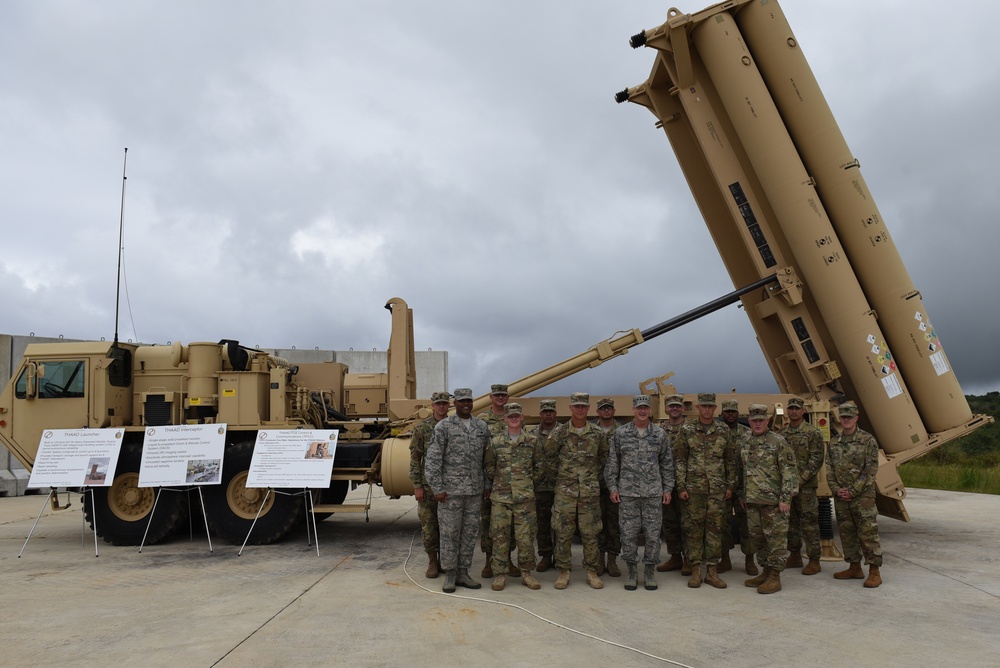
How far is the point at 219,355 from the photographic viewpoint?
28.2ft

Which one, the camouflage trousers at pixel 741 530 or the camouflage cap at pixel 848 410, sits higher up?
the camouflage cap at pixel 848 410

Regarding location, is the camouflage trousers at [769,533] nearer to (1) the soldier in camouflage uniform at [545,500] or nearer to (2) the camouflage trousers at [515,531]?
(1) the soldier in camouflage uniform at [545,500]

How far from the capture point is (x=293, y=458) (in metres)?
7.85

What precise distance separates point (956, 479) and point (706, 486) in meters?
12.6

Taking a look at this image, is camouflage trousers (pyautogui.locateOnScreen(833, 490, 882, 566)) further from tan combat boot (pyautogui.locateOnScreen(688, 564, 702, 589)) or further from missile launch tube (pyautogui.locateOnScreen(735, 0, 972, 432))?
missile launch tube (pyautogui.locateOnScreen(735, 0, 972, 432))

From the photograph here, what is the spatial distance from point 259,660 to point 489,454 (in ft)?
8.18

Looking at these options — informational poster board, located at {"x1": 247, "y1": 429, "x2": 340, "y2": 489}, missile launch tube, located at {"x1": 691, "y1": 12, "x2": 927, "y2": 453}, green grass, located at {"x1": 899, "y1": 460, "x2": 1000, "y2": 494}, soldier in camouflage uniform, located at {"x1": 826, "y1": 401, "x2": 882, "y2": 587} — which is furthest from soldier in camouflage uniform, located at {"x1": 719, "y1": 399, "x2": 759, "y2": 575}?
green grass, located at {"x1": 899, "y1": 460, "x2": 1000, "y2": 494}

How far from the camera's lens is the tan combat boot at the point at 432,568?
639cm

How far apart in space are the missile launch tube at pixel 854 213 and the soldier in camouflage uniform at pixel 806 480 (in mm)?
2278

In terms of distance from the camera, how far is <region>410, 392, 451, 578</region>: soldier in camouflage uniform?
6.37m

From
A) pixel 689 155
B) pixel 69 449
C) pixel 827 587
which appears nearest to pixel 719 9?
pixel 689 155

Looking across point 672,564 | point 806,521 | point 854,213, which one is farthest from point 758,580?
point 854,213

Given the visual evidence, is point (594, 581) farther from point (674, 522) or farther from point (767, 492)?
point (767, 492)

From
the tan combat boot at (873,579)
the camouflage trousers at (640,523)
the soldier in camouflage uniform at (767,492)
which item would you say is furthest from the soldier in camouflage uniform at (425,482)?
the tan combat boot at (873,579)
